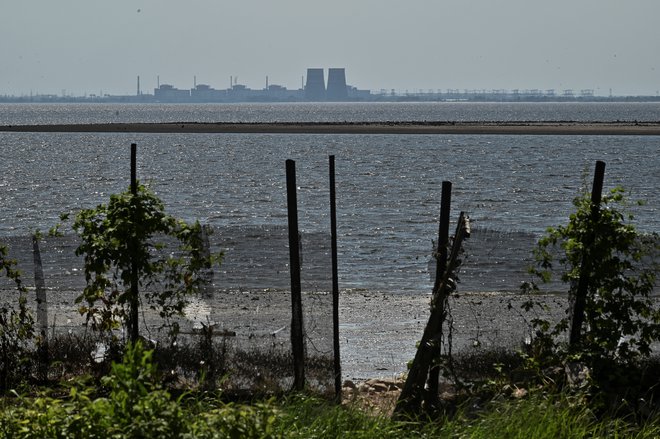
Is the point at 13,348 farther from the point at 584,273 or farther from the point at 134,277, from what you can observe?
the point at 584,273

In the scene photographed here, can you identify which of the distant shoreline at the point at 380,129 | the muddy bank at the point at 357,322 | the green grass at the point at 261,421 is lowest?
the distant shoreline at the point at 380,129

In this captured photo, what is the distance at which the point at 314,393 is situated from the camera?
32.9 ft

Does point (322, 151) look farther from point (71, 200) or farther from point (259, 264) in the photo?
point (259, 264)

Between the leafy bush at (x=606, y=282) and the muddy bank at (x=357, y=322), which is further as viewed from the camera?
the muddy bank at (x=357, y=322)

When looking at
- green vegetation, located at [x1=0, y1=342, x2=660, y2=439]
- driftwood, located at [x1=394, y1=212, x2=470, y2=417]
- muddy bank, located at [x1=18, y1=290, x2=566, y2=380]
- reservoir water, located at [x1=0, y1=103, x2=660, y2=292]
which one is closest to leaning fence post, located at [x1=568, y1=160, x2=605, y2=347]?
reservoir water, located at [x1=0, y1=103, x2=660, y2=292]

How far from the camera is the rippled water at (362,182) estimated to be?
33.2m

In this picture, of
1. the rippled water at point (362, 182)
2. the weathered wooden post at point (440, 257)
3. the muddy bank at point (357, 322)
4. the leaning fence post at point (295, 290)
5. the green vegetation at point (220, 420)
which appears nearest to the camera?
the green vegetation at point (220, 420)

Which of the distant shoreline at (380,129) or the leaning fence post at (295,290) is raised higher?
the leaning fence post at (295,290)

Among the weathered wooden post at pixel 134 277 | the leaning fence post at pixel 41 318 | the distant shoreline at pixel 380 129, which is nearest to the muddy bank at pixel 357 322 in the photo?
the weathered wooden post at pixel 134 277

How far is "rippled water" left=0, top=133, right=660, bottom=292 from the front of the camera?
33.2m

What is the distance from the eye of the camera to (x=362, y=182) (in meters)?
56.6

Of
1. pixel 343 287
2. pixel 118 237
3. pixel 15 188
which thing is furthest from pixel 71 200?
pixel 118 237

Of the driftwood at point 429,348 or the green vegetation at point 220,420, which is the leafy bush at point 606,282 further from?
the green vegetation at point 220,420

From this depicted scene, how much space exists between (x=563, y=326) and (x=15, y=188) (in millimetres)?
47373
